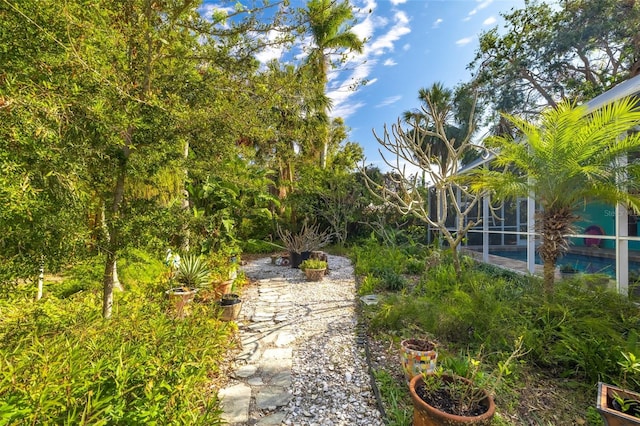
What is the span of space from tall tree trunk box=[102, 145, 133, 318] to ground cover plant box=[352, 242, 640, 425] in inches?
104

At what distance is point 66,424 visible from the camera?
1.30 meters

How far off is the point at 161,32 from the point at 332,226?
8949 millimetres

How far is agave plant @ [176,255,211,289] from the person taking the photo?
13.6 feet

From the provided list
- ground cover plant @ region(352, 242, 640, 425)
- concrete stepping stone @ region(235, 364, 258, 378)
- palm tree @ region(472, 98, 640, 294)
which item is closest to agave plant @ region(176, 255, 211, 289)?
concrete stepping stone @ region(235, 364, 258, 378)

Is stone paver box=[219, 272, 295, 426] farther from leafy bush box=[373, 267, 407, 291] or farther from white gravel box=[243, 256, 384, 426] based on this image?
leafy bush box=[373, 267, 407, 291]

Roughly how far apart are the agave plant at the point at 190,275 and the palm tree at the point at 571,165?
4528mm

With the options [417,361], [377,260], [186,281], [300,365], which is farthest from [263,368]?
[377,260]

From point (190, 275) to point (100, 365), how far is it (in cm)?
255

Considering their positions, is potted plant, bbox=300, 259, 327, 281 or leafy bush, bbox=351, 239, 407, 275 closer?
potted plant, bbox=300, 259, 327, 281

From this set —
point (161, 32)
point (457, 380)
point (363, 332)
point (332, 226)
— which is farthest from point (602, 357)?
point (332, 226)

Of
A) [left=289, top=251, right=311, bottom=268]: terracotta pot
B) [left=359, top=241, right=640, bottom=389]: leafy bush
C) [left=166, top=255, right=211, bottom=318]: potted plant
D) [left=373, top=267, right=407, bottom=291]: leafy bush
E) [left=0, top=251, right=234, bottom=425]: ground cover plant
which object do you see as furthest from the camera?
[left=289, top=251, right=311, bottom=268]: terracotta pot

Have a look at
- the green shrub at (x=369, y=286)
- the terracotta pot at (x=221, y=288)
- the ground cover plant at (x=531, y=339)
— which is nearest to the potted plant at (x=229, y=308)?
the terracotta pot at (x=221, y=288)

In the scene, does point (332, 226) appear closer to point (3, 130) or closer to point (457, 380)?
point (457, 380)

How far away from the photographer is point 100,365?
167cm
